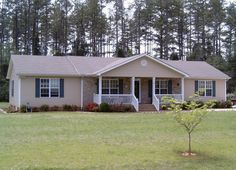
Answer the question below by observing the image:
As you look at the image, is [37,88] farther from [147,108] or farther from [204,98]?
[204,98]

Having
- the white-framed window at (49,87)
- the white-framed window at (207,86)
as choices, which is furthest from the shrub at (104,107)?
the white-framed window at (207,86)

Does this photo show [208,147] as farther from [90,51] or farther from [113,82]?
[90,51]

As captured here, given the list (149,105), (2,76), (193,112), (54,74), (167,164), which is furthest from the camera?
(2,76)

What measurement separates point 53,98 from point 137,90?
23.8 feet

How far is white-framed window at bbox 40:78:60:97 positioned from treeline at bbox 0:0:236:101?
92.3 ft

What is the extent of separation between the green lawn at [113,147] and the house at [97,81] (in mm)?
11079

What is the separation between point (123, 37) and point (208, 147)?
1900 inches

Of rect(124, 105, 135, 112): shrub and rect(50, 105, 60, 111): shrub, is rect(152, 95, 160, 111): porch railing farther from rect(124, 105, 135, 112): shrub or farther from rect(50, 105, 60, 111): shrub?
rect(50, 105, 60, 111): shrub

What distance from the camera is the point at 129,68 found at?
2823 centimetres

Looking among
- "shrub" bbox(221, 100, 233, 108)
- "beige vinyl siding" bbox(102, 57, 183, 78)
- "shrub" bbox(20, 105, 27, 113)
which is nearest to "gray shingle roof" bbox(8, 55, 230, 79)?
"beige vinyl siding" bbox(102, 57, 183, 78)

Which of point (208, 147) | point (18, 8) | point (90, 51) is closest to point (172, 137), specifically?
point (208, 147)

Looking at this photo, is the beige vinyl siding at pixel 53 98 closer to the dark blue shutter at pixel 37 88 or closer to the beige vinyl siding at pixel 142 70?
the dark blue shutter at pixel 37 88

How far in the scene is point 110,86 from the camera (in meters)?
29.3

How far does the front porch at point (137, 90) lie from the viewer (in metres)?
27.6
